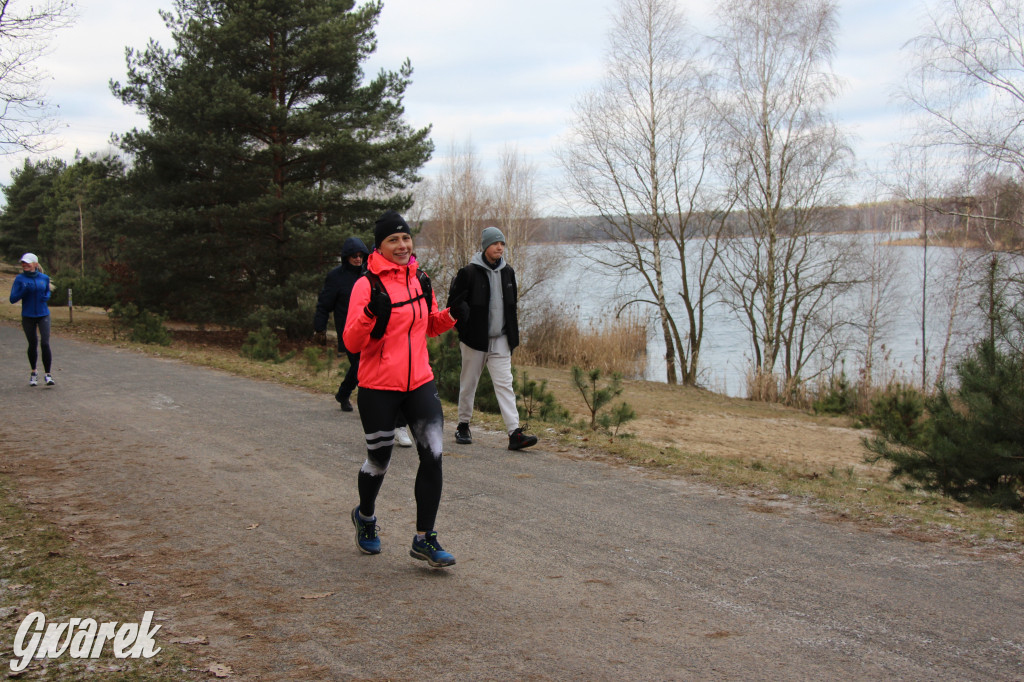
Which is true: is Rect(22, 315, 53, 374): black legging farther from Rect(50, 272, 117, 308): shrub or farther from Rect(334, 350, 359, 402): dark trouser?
Rect(50, 272, 117, 308): shrub

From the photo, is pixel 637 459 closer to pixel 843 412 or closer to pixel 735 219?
pixel 843 412

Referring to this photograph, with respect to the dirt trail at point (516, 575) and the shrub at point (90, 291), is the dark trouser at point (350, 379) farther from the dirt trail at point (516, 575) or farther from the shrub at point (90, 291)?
the shrub at point (90, 291)

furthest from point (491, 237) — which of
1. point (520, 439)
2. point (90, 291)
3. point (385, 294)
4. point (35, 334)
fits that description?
point (90, 291)

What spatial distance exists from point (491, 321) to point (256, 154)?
17.0 metres

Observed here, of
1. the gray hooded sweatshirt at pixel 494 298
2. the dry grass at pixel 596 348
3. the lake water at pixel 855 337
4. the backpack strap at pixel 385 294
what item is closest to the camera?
the backpack strap at pixel 385 294

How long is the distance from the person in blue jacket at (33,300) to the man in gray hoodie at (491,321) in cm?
677

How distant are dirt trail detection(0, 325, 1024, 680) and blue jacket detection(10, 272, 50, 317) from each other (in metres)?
4.23

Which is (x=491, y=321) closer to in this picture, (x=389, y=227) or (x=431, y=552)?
(x=389, y=227)

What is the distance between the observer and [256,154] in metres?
22.3

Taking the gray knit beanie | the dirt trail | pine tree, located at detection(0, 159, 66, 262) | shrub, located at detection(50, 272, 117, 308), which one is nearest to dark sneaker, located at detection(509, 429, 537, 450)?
the dirt trail

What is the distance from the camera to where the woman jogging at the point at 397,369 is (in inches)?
177

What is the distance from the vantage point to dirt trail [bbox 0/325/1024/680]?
3467mm

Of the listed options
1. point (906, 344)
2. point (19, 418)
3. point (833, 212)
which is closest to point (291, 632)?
point (19, 418)

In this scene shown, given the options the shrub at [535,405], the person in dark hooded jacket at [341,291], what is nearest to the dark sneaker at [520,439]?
the person in dark hooded jacket at [341,291]
